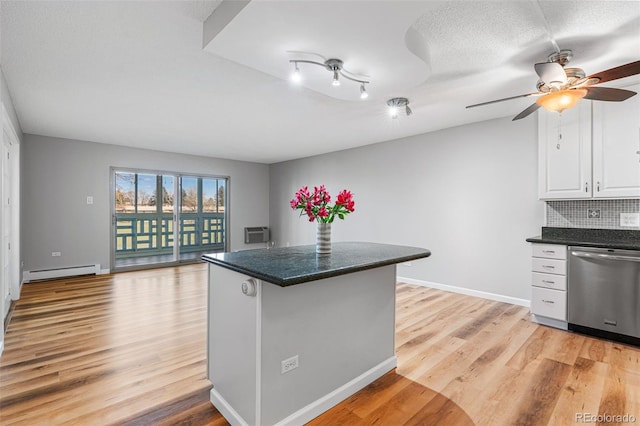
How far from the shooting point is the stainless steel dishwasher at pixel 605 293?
2.77 m

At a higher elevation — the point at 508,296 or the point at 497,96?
the point at 497,96

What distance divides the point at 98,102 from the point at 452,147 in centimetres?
449

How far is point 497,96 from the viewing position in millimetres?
3254

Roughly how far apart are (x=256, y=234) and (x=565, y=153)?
613 centimetres

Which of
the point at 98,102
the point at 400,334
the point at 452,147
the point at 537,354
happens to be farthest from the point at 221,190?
the point at 537,354

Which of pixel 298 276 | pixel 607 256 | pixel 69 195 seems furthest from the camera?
pixel 69 195

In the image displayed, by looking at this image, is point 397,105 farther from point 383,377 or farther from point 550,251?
point 383,377

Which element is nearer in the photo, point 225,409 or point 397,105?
point 225,409

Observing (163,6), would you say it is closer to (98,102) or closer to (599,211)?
(98,102)

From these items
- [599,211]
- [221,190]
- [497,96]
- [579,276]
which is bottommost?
[579,276]

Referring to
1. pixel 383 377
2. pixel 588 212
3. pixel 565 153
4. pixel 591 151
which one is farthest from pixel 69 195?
pixel 588 212

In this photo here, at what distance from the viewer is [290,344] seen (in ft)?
5.65

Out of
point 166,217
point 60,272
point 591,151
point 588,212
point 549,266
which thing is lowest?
point 60,272

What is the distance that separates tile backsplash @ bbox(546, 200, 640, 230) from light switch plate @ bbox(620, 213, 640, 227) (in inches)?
1.2
